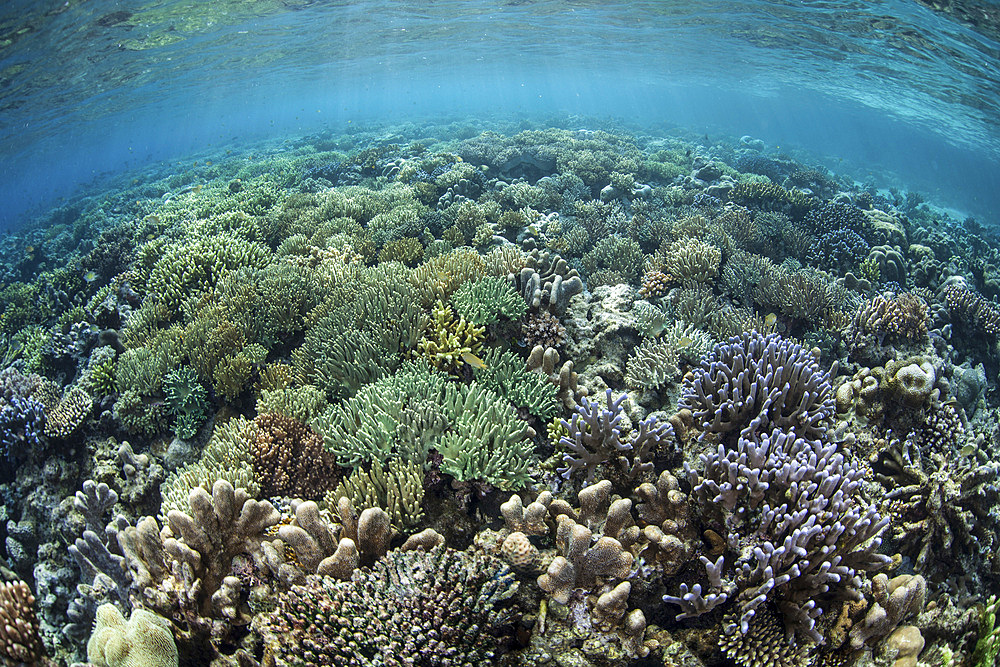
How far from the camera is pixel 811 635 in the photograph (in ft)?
9.55

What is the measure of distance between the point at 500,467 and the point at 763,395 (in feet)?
8.52

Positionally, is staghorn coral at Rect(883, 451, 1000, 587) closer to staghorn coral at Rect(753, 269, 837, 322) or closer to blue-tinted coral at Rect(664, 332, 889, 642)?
blue-tinted coral at Rect(664, 332, 889, 642)

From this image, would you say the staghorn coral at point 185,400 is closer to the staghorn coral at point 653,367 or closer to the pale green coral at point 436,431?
the pale green coral at point 436,431

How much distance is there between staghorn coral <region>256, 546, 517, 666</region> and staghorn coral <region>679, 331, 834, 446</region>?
245 centimetres

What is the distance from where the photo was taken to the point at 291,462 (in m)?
4.45

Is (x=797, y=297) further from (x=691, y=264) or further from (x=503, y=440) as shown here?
(x=503, y=440)

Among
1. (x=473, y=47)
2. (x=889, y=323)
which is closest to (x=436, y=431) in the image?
(x=889, y=323)

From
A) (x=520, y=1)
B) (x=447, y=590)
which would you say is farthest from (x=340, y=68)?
(x=447, y=590)

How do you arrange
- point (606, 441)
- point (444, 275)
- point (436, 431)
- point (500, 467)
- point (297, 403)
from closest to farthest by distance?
1. point (500, 467)
2. point (606, 441)
3. point (436, 431)
4. point (297, 403)
5. point (444, 275)

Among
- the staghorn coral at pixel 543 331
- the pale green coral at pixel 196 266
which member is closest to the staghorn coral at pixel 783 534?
the staghorn coral at pixel 543 331

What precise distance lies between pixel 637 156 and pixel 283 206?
14886 millimetres

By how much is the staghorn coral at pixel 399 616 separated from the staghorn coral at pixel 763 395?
96.6 inches

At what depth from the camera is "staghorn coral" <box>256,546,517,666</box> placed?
2.69 metres

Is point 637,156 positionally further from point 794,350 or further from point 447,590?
point 447,590
